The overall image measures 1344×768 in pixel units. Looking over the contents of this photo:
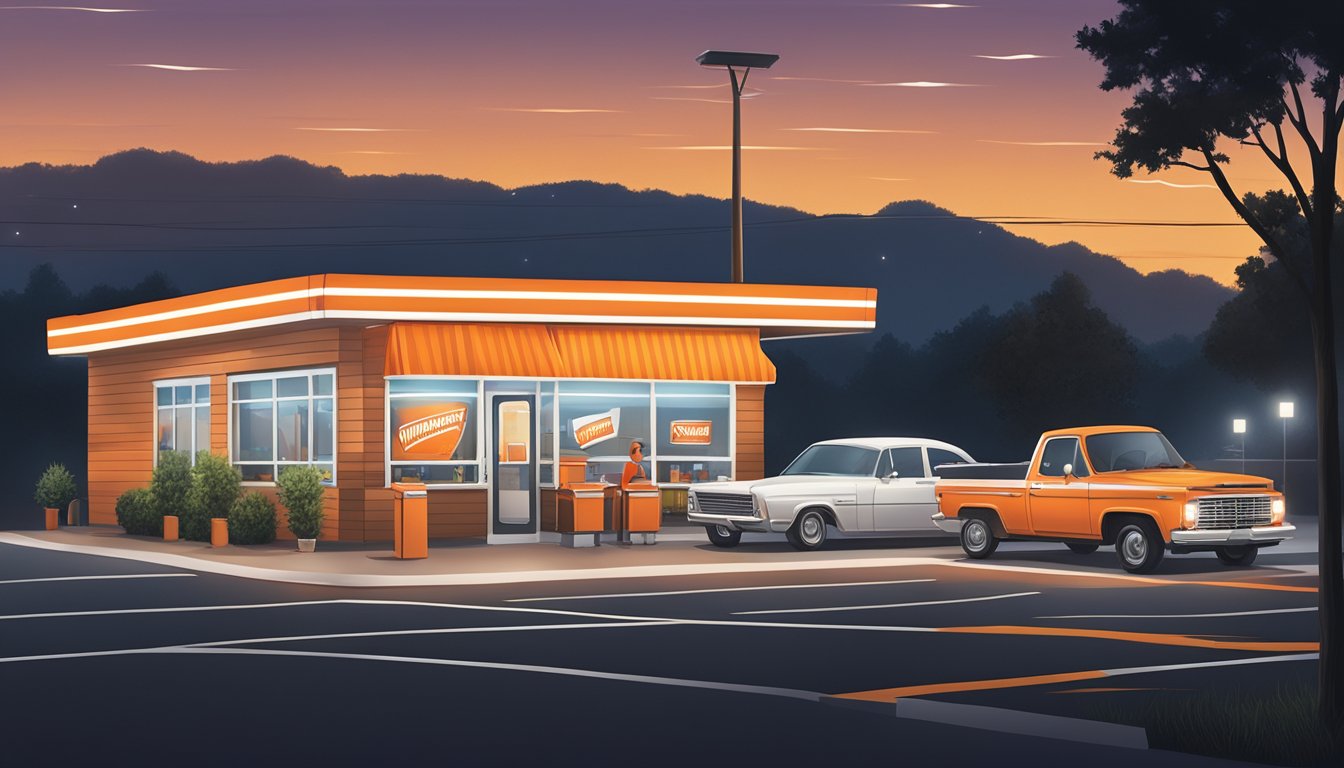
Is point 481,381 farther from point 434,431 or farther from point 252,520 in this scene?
point 252,520

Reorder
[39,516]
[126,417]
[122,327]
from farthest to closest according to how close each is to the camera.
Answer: [39,516]
[126,417]
[122,327]

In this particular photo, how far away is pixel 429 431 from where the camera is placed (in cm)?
3014

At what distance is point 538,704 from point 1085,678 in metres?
4.19

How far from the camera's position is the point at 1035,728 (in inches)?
428

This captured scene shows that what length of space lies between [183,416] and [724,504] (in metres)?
14.4

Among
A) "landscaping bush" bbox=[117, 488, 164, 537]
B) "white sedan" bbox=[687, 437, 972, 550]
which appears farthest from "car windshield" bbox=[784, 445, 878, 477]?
"landscaping bush" bbox=[117, 488, 164, 537]

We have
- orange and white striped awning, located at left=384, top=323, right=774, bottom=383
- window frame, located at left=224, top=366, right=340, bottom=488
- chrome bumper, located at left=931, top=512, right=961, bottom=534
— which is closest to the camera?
chrome bumper, located at left=931, top=512, right=961, bottom=534

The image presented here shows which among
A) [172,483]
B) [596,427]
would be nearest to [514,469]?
[596,427]

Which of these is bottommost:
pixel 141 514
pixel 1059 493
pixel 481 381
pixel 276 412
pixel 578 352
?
pixel 141 514

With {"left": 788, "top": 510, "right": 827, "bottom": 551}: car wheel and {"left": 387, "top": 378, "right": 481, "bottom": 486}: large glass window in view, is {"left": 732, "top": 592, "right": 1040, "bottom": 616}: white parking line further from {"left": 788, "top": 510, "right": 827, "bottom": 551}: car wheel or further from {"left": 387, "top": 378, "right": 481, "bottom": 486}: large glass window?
{"left": 387, "top": 378, "right": 481, "bottom": 486}: large glass window

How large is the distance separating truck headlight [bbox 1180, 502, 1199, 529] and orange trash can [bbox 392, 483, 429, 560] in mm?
10984

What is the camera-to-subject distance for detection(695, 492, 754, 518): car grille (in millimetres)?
27906

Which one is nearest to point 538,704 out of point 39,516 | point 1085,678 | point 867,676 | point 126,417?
point 867,676

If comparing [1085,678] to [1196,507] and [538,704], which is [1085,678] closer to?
[538,704]
